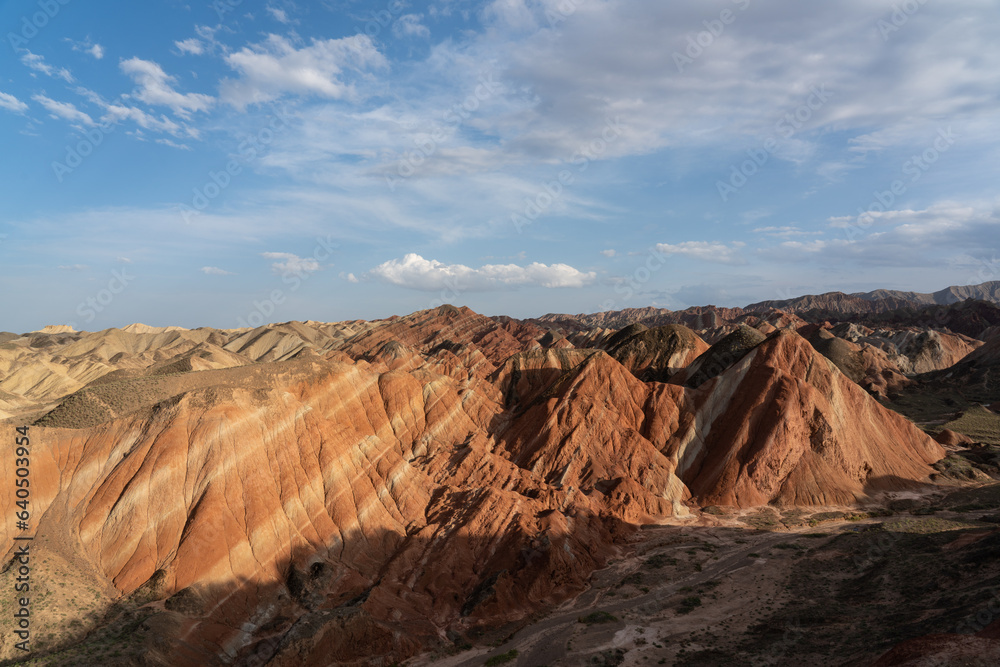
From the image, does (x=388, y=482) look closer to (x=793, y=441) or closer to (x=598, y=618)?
(x=598, y=618)

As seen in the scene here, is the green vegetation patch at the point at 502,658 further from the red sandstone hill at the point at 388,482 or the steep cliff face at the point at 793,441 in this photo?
the steep cliff face at the point at 793,441

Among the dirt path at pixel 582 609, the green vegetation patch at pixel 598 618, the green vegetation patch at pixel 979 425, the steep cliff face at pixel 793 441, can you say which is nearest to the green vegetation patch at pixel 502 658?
the dirt path at pixel 582 609

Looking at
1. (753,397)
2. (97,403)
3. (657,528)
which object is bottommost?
(657,528)

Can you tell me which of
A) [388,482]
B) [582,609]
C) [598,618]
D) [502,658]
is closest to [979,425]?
[582,609]

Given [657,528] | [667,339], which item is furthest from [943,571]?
[667,339]

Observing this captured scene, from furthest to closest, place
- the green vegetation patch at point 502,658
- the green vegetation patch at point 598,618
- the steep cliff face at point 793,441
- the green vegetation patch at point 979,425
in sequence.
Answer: the green vegetation patch at point 979,425 → the steep cliff face at point 793,441 → the green vegetation patch at point 598,618 → the green vegetation patch at point 502,658

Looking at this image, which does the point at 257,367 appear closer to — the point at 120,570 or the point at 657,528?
the point at 120,570

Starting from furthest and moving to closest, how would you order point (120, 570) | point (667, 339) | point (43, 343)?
1. point (43, 343)
2. point (667, 339)
3. point (120, 570)

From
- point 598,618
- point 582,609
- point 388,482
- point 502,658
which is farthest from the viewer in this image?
point 388,482
